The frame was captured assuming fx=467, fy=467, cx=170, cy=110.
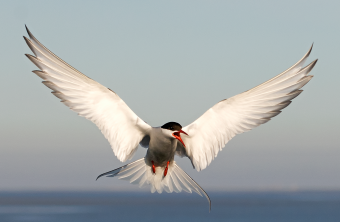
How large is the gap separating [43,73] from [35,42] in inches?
25.9

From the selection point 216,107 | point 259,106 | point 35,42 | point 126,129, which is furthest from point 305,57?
point 35,42

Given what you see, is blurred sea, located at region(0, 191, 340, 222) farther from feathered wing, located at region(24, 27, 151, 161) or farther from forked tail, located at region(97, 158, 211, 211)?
feathered wing, located at region(24, 27, 151, 161)

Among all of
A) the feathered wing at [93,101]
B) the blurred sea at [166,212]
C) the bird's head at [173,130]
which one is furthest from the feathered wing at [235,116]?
the blurred sea at [166,212]

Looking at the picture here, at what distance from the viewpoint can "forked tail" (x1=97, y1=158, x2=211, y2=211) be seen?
10352mm

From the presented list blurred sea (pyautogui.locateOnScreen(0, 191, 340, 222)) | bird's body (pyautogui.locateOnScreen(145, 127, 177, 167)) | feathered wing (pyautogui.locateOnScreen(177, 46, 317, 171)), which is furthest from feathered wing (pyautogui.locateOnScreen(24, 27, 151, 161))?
blurred sea (pyautogui.locateOnScreen(0, 191, 340, 222))

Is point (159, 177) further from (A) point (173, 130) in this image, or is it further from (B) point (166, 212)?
(B) point (166, 212)

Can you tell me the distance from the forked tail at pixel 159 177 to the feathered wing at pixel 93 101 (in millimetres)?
533

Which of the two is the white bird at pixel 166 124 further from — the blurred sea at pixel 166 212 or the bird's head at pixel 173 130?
the blurred sea at pixel 166 212

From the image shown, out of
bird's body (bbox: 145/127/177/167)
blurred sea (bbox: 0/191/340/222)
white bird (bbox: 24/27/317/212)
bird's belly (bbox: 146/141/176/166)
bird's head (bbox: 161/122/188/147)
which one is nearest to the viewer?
white bird (bbox: 24/27/317/212)

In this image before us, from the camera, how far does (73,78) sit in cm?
920

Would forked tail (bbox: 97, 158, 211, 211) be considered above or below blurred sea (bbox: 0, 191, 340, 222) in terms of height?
above

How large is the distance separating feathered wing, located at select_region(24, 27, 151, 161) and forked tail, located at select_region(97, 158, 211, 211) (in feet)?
1.75

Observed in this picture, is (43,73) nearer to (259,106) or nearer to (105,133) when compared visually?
(105,133)

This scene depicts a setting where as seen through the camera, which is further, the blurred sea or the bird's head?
the blurred sea
